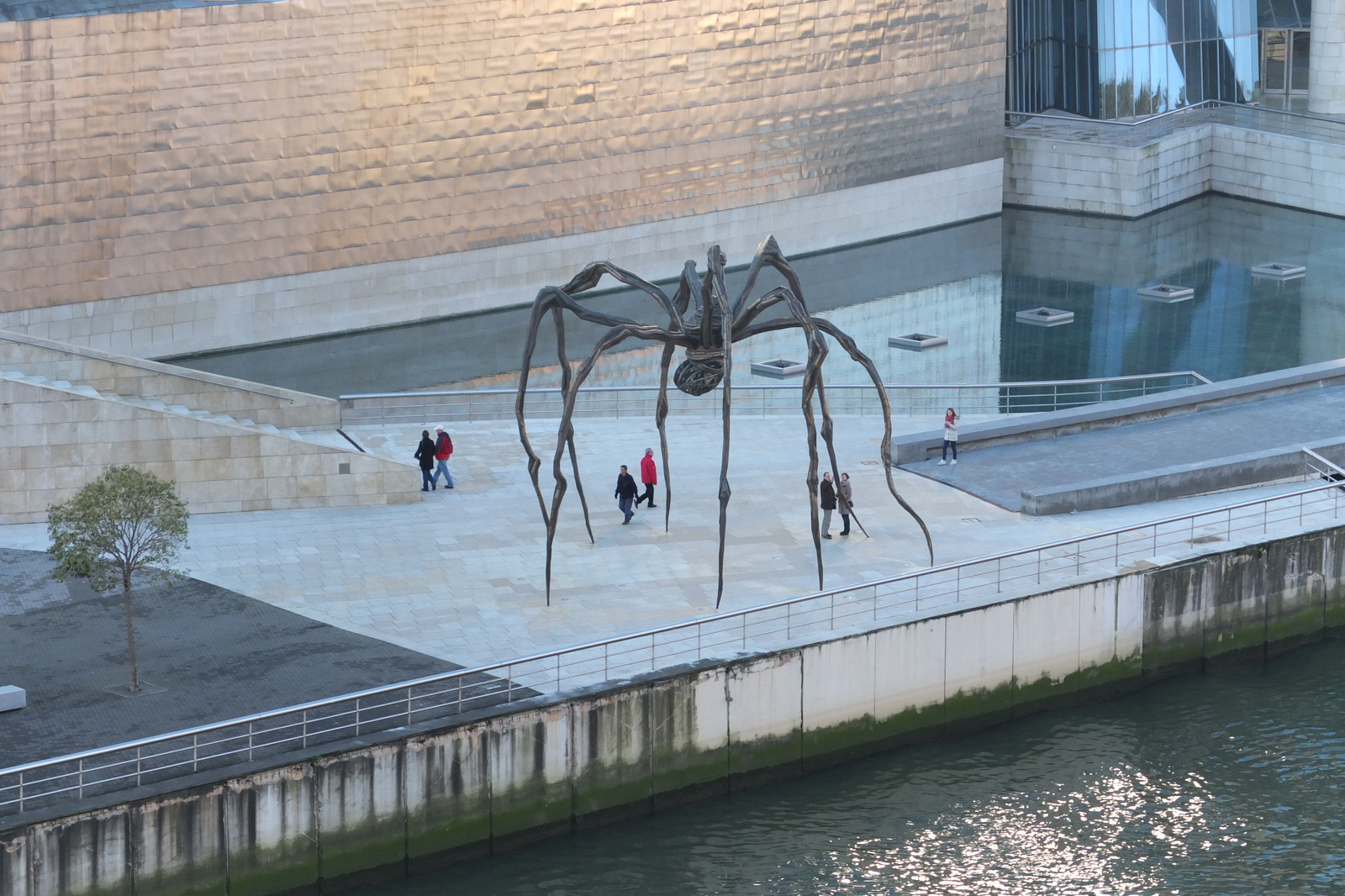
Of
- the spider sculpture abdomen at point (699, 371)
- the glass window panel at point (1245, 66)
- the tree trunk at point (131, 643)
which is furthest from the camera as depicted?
the glass window panel at point (1245, 66)

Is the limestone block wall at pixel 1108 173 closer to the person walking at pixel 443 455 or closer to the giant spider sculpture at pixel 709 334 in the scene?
the person walking at pixel 443 455

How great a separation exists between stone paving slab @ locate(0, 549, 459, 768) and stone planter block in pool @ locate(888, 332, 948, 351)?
26088mm

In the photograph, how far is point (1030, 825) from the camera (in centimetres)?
3067

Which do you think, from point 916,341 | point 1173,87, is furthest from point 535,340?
point 1173,87

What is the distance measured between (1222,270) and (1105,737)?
114 feet

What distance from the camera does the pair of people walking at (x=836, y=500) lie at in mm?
36844

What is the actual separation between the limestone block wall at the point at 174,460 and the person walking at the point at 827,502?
305 inches

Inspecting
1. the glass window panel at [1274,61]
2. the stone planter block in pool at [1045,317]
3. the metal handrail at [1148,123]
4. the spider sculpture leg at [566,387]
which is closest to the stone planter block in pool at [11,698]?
the spider sculpture leg at [566,387]

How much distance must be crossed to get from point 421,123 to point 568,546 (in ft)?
80.2

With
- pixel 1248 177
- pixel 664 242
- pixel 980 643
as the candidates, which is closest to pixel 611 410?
pixel 980 643

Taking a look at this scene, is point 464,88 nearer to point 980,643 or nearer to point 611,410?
point 611,410

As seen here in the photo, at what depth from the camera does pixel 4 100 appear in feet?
164

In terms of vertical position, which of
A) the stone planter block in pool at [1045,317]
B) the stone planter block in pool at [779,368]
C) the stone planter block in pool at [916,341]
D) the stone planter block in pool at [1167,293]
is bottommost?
the stone planter block in pool at [779,368]

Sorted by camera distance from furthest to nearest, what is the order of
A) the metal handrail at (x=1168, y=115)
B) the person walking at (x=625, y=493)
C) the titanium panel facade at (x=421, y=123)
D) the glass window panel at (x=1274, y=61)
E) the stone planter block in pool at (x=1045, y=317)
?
the glass window panel at (x=1274, y=61)
the metal handrail at (x=1168, y=115)
the stone planter block in pool at (x=1045, y=317)
the titanium panel facade at (x=421, y=123)
the person walking at (x=625, y=493)
